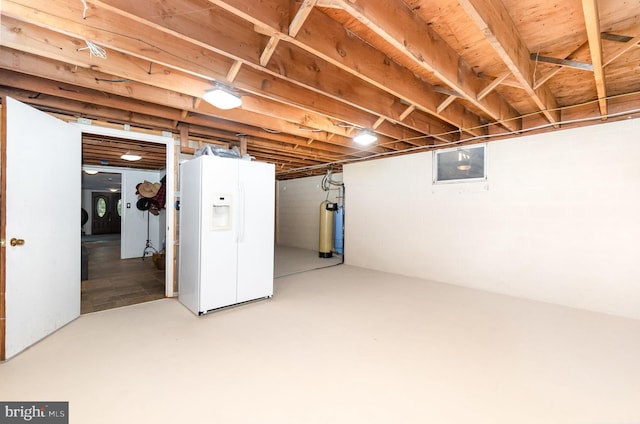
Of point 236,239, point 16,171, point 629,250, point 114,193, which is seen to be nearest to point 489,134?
point 629,250

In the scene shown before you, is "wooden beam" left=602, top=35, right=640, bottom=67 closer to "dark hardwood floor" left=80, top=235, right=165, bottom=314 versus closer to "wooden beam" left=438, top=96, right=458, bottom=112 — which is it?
"wooden beam" left=438, top=96, right=458, bottom=112

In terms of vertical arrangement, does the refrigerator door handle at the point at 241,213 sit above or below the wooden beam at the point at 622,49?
below

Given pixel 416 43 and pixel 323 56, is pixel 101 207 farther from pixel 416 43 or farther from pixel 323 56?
pixel 416 43

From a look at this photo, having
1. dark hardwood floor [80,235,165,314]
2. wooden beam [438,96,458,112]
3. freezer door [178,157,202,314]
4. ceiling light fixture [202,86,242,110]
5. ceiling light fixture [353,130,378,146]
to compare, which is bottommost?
dark hardwood floor [80,235,165,314]

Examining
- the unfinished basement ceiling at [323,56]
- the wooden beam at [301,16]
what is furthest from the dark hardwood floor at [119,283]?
the wooden beam at [301,16]

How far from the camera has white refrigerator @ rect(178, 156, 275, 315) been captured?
3.15 m

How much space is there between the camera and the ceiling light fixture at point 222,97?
7.75ft

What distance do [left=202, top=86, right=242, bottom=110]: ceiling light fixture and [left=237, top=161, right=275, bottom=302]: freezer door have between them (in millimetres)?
953

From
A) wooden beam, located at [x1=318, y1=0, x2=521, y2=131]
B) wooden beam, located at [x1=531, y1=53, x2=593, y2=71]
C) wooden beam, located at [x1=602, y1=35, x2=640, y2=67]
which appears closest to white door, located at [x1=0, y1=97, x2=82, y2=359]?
wooden beam, located at [x1=318, y1=0, x2=521, y2=131]

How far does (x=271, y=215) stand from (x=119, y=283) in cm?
295

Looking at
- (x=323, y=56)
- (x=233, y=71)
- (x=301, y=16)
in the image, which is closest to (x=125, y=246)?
(x=233, y=71)

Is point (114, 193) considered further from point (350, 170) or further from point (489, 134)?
point (489, 134)

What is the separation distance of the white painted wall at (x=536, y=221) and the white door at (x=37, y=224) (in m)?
4.67

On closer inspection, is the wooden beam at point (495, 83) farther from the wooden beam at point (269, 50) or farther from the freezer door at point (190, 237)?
the freezer door at point (190, 237)
